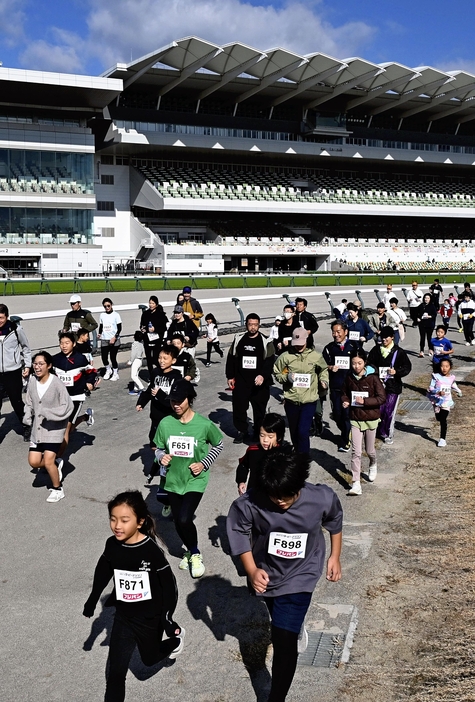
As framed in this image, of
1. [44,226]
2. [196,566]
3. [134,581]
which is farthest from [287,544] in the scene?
[44,226]

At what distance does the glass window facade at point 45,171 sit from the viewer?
171ft

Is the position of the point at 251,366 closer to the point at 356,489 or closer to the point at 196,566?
the point at 356,489

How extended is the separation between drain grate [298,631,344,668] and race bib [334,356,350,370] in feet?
17.1

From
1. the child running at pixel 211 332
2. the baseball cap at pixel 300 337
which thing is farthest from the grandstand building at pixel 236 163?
the baseball cap at pixel 300 337

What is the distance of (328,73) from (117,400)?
54102 millimetres

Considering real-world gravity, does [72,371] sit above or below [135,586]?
above

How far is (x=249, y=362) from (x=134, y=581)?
5.57m

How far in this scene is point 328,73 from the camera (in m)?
59.7

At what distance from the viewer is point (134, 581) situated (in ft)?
12.9

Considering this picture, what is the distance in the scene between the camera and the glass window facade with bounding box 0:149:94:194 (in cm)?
5200

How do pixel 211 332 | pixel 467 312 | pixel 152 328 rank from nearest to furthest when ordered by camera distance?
pixel 152 328 < pixel 211 332 < pixel 467 312

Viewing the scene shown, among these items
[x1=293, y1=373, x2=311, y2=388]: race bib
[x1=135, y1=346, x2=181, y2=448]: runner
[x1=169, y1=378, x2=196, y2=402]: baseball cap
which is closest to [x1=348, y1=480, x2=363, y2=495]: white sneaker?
[x1=293, y1=373, x2=311, y2=388]: race bib

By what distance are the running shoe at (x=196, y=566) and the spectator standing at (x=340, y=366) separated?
4317 millimetres

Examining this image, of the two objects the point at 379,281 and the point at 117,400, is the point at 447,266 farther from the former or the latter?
the point at 117,400
